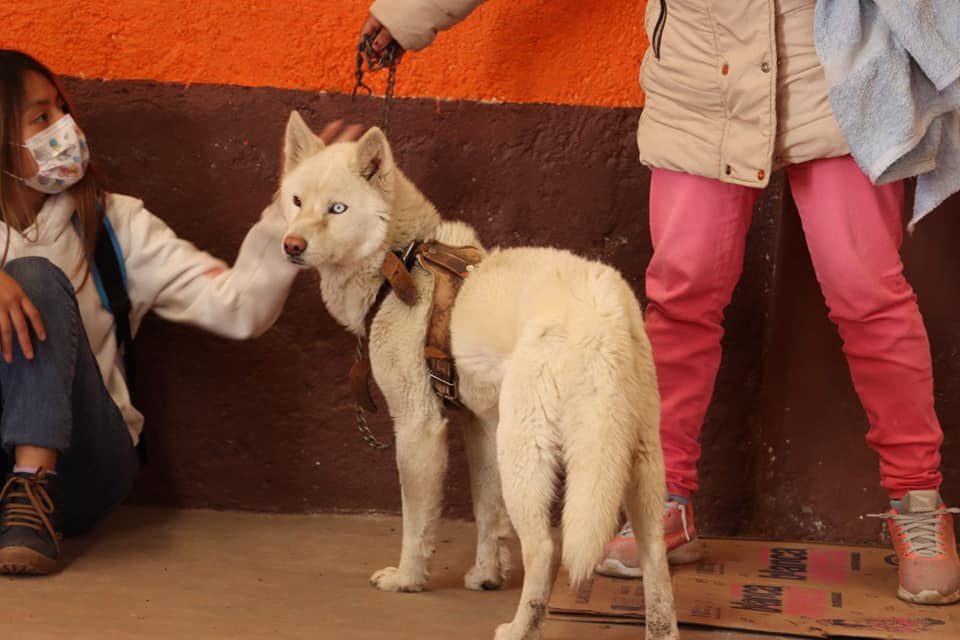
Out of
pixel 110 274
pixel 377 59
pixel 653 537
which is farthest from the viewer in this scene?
pixel 110 274

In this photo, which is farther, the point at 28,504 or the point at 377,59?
the point at 377,59

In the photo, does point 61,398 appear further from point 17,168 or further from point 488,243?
point 488,243

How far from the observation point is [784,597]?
2.65 meters

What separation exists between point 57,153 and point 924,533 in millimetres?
2191

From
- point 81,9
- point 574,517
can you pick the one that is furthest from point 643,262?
point 81,9

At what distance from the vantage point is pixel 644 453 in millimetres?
2186

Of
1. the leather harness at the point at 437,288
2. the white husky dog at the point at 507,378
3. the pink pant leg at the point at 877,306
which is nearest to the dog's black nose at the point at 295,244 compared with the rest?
the white husky dog at the point at 507,378

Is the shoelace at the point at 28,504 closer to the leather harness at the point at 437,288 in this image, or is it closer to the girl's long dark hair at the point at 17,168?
the girl's long dark hair at the point at 17,168

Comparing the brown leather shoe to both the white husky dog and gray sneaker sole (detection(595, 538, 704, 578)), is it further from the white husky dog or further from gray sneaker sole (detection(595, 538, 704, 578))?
gray sneaker sole (detection(595, 538, 704, 578))

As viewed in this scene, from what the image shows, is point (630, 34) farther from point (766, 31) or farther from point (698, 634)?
point (698, 634)

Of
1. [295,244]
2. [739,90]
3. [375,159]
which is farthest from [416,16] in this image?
[739,90]

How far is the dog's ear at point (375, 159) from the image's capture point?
2.55 metres

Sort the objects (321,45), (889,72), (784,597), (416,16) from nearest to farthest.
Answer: (889,72)
(784,597)
(416,16)
(321,45)

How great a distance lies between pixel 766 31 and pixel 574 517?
1.17 m
